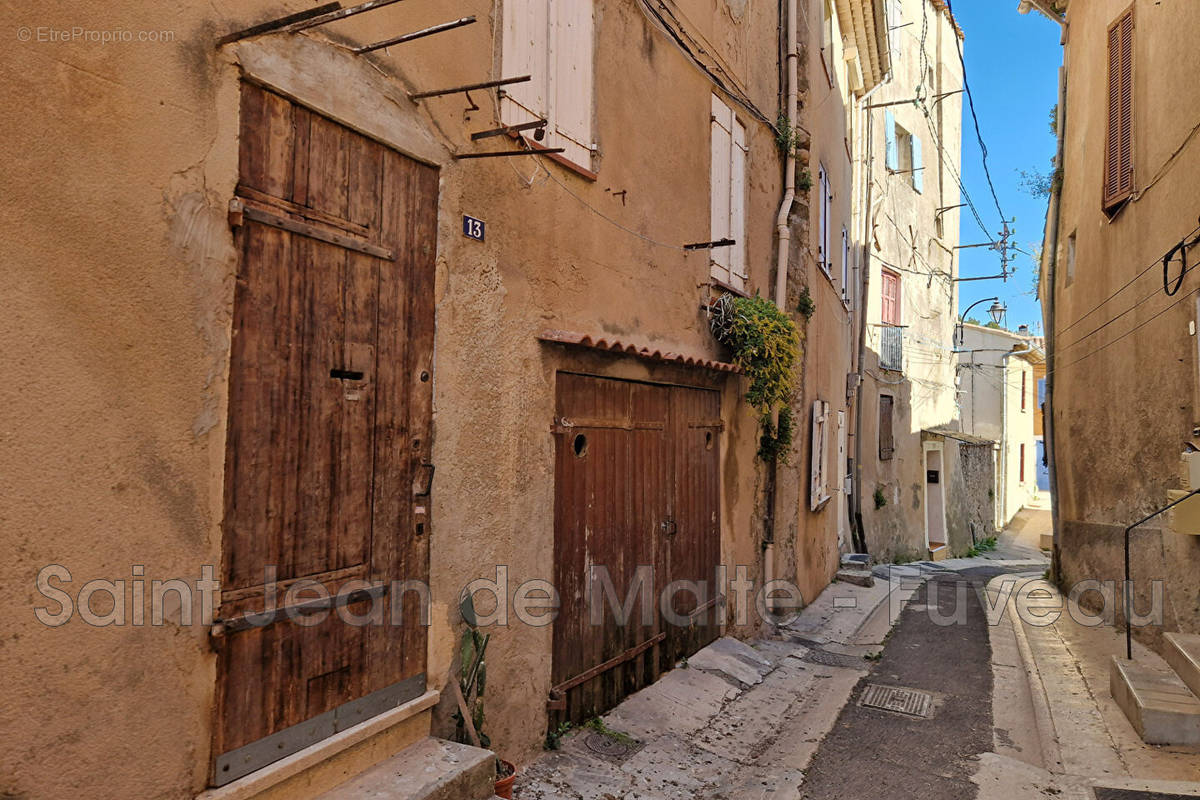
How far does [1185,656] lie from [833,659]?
9.71 ft

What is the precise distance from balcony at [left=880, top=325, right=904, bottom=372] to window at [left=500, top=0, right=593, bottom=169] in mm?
14447

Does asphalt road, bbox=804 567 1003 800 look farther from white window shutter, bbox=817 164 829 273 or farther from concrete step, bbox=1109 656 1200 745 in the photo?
white window shutter, bbox=817 164 829 273

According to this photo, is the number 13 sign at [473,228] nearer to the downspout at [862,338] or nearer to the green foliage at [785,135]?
the green foliage at [785,135]

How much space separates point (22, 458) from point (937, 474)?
21.7 meters

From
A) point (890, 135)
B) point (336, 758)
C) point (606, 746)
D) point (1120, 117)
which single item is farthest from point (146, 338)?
point (890, 135)

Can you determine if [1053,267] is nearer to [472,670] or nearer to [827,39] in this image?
[827,39]

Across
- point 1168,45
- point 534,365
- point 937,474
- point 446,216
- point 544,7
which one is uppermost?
point 1168,45

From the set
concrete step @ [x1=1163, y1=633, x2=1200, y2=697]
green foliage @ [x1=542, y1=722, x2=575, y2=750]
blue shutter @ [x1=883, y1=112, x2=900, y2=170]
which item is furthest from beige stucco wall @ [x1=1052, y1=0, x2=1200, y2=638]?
blue shutter @ [x1=883, y1=112, x2=900, y2=170]

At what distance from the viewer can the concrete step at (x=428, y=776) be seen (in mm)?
3332

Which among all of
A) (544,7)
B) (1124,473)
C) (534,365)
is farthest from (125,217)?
(1124,473)

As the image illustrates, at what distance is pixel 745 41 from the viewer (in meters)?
8.27

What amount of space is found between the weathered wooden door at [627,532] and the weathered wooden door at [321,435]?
135 centimetres

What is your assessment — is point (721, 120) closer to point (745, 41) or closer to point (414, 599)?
point (745, 41)

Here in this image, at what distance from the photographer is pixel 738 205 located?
7.91m
